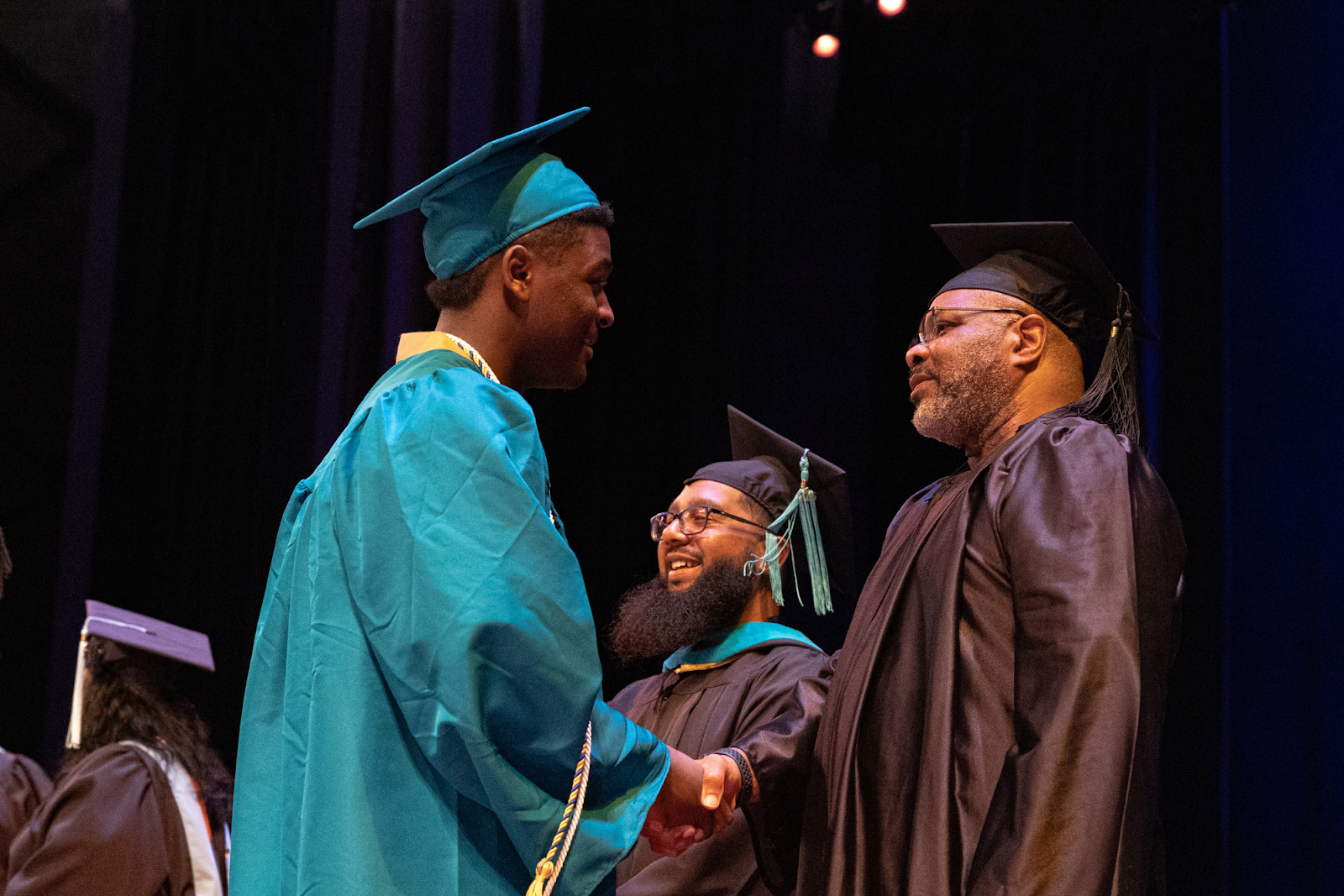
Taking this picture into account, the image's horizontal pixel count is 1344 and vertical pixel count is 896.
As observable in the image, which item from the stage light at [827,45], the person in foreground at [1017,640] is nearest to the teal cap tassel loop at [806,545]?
the person in foreground at [1017,640]

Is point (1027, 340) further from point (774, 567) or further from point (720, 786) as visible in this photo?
point (774, 567)

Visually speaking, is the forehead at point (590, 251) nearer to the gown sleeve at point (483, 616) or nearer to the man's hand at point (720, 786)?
the gown sleeve at point (483, 616)

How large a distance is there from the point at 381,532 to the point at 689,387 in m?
2.89

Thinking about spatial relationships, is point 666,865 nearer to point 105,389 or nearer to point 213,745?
point 213,745

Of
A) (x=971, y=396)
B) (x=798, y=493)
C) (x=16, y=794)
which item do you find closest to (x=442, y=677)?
(x=971, y=396)

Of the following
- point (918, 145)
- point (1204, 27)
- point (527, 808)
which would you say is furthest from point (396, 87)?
point (527, 808)

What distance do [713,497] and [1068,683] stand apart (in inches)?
76.2

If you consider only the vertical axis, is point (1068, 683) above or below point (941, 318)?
below

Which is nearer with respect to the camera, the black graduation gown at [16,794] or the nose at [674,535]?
the nose at [674,535]

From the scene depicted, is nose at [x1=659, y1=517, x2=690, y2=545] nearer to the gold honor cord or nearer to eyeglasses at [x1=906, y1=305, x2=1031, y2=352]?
eyeglasses at [x1=906, y1=305, x2=1031, y2=352]

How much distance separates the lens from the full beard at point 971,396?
2.63 m

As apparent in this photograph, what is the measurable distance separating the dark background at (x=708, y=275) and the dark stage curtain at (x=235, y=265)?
0.6 inches

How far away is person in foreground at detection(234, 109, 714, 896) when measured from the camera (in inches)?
68.0

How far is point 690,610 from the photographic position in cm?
361
